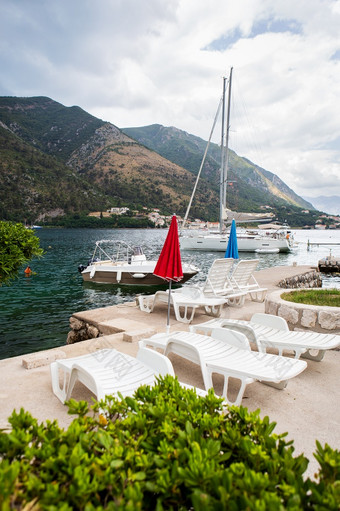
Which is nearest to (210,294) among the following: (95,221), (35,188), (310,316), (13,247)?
(310,316)

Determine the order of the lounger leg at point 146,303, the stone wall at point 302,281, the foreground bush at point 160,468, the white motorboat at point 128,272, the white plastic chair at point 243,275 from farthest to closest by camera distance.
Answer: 1. the white motorboat at point 128,272
2. the stone wall at point 302,281
3. the white plastic chair at point 243,275
4. the lounger leg at point 146,303
5. the foreground bush at point 160,468

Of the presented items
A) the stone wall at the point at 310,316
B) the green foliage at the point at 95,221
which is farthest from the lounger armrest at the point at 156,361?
the green foliage at the point at 95,221

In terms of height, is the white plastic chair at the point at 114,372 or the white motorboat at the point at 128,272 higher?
the white plastic chair at the point at 114,372

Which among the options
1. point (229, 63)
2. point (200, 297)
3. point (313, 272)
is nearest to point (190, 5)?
point (200, 297)

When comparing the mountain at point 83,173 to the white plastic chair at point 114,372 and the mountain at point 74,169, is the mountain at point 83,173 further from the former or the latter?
the white plastic chair at point 114,372

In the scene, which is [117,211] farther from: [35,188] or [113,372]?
[113,372]

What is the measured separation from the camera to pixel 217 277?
7699 millimetres

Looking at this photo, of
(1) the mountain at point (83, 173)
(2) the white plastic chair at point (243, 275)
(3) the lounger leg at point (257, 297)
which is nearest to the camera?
(2) the white plastic chair at point (243, 275)

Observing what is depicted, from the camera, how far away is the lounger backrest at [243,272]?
8.23m

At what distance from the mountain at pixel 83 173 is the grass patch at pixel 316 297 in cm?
8290

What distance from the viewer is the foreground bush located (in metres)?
1.04

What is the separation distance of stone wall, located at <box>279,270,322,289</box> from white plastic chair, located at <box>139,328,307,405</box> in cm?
807

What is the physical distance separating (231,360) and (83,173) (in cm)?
13202

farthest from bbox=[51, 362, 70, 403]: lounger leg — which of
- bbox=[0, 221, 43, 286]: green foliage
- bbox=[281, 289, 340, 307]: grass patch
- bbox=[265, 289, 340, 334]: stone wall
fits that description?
bbox=[281, 289, 340, 307]: grass patch
